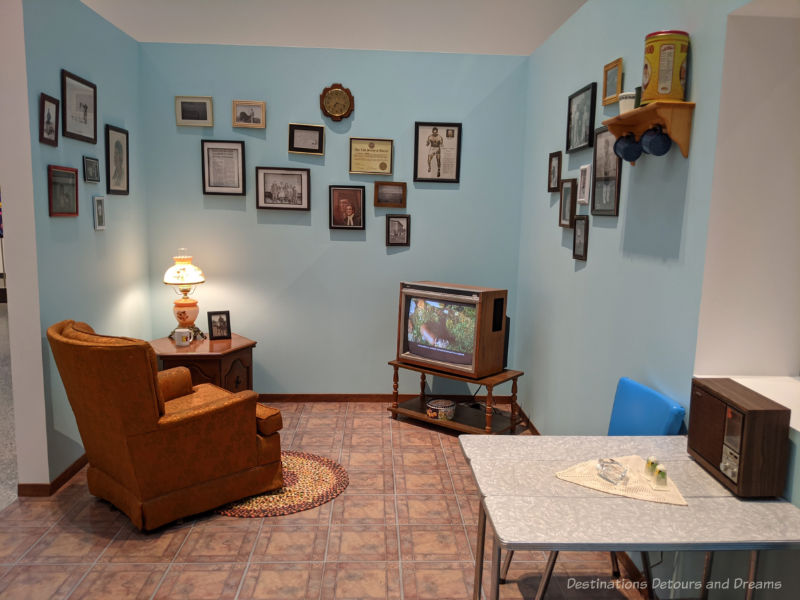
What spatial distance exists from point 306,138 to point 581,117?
208 cm

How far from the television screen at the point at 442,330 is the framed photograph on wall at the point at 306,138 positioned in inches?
52.9

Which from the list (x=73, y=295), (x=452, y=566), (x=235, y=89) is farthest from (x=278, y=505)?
(x=235, y=89)

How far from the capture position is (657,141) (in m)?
2.30

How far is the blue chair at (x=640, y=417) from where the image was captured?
2236 millimetres

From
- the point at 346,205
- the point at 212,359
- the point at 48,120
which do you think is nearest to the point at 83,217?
the point at 48,120

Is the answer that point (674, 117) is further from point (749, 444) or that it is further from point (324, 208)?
point (324, 208)

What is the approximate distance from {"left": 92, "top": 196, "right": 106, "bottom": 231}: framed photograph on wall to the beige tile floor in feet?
4.86

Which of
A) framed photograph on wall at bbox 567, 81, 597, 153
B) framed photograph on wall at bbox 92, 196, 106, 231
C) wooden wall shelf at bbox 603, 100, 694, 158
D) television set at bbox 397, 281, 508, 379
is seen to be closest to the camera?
wooden wall shelf at bbox 603, 100, 694, 158

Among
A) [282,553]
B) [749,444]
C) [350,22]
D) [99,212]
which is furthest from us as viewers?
[350,22]

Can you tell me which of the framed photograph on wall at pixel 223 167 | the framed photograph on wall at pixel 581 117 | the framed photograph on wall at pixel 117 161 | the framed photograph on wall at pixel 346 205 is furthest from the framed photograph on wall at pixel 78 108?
the framed photograph on wall at pixel 581 117

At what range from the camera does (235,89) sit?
4539mm

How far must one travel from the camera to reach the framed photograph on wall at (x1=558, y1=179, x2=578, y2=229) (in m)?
3.50

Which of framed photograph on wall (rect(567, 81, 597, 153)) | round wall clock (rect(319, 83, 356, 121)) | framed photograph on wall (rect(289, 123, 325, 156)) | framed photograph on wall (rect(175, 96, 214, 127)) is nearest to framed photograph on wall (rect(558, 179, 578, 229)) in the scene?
framed photograph on wall (rect(567, 81, 597, 153))

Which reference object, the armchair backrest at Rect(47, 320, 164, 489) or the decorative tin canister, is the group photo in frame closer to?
the decorative tin canister
